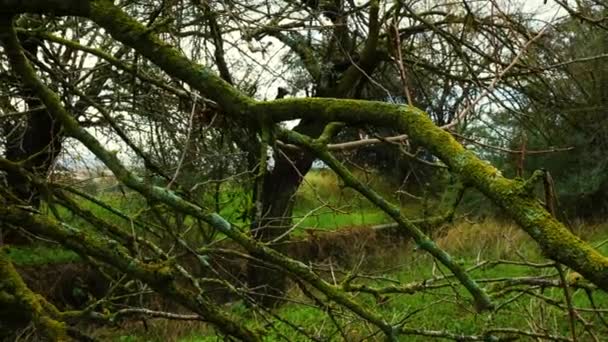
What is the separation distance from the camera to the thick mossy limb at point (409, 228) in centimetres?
203

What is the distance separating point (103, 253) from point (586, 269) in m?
1.96

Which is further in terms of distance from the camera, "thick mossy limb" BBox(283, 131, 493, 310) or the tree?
"thick mossy limb" BBox(283, 131, 493, 310)

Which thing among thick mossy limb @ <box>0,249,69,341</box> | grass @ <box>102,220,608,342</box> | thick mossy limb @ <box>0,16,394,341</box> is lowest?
grass @ <box>102,220,608,342</box>

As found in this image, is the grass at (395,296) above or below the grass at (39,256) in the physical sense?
above

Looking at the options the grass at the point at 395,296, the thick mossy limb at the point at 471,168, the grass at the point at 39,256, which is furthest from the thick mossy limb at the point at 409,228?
the grass at the point at 39,256

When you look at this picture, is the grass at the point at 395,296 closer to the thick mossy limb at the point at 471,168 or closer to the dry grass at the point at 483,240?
the dry grass at the point at 483,240

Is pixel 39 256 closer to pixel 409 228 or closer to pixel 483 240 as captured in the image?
pixel 483 240

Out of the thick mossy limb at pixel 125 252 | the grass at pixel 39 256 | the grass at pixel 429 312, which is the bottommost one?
the grass at pixel 39 256

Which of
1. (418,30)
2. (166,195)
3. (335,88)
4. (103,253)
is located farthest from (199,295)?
(335,88)

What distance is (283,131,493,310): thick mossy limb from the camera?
2.03m

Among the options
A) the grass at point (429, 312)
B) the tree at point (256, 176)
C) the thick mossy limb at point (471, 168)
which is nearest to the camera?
the thick mossy limb at point (471, 168)

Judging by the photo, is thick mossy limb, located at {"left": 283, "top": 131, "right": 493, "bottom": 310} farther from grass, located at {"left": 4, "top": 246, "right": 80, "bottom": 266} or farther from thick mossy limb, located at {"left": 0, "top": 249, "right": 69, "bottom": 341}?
grass, located at {"left": 4, "top": 246, "right": 80, "bottom": 266}

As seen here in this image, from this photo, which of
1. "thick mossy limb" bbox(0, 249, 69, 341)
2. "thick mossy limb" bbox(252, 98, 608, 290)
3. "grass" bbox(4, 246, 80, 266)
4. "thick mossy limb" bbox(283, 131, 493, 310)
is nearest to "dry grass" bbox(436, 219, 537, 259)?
"grass" bbox(4, 246, 80, 266)

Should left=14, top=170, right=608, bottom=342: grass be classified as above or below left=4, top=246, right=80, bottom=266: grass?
above
